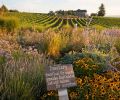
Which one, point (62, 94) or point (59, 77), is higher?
point (59, 77)

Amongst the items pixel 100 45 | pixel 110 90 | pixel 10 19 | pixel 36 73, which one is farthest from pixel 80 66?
pixel 10 19

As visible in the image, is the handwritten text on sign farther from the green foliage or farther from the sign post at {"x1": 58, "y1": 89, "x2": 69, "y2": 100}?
the green foliage

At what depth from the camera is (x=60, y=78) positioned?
5898mm

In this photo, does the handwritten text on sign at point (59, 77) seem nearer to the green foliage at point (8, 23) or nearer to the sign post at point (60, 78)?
the sign post at point (60, 78)

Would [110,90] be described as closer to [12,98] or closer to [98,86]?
[98,86]

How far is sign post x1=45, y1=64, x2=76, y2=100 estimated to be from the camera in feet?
19.1

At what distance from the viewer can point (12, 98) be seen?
6406 mm

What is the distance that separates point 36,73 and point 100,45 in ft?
15.7

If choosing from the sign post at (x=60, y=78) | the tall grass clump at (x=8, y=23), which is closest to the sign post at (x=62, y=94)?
the sign post at (x=60, y=78)

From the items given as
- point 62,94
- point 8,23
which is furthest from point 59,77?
point 8,23

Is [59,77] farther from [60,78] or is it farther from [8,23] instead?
[8,23]

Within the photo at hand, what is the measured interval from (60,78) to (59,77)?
2 centimetres

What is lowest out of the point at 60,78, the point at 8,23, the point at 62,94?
the point at 8,23

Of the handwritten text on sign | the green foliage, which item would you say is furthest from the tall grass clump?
the handwritten text on sign
